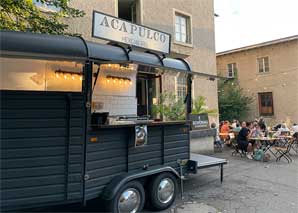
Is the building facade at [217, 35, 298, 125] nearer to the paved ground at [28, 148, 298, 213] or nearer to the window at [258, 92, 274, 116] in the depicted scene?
the window at [258, 92, 274, 116]

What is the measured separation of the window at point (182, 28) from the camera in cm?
1330

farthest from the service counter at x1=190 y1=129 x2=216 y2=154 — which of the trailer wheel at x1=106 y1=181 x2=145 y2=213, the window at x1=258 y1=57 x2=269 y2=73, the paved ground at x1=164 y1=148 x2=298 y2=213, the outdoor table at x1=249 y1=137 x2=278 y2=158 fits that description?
the window at x1=258 y1=57 x2=269 y2=73

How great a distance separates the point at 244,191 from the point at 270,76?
17.9 meters

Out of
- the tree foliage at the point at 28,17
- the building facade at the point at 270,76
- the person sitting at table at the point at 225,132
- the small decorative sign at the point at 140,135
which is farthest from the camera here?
the building facade at the point at 270,76

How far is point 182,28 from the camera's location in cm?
1360

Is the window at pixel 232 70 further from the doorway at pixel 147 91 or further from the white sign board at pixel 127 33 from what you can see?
the white sign board at pixel 127 33

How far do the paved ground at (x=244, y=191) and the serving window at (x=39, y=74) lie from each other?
3.37m

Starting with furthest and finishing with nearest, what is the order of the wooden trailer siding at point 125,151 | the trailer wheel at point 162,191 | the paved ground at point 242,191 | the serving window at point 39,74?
the paved ground at point 242,191 → the trailer wheel at point 162,191 → the serving window at point 39,74 → the wooden trailer siding at point 125,151

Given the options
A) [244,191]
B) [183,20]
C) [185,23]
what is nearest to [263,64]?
→ [185,23]

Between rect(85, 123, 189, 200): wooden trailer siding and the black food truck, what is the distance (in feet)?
0.05

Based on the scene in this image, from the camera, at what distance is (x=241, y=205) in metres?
5.54

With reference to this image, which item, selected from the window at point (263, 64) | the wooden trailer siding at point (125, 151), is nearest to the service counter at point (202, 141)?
the wooden trailer siding at point (125, 151)

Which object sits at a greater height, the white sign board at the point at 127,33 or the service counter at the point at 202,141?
the white sign board at the point at 127,33

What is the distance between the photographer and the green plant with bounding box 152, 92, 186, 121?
621cm
